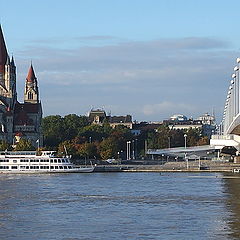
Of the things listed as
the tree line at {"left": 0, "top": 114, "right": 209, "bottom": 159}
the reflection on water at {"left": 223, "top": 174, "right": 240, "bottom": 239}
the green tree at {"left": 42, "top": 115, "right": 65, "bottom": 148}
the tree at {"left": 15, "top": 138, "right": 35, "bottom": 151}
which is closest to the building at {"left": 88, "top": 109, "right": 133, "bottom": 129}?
the tree line at {"left": 0, "top": 114, "right": 209, "bottom": 159}

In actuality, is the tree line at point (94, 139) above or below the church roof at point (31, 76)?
below

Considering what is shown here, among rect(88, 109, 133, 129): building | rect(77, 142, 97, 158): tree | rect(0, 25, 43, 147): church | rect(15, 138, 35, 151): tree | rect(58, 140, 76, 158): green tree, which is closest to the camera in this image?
rect(15, 138, 35, 151): tree

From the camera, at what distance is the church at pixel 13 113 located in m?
121

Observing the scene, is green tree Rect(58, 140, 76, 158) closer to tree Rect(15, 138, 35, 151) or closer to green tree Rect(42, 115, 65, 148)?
tree Rect(15, 138, 35, 151)

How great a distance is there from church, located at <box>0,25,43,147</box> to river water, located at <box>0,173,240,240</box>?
55.5m

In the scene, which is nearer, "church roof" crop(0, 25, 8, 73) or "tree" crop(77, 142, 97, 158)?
"tree" crop(77, 142, 97, 158)

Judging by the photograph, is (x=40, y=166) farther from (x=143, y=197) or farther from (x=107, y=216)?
(x=107, y=216)

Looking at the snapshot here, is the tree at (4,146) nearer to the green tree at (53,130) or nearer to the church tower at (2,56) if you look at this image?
the church tower at (2,56)

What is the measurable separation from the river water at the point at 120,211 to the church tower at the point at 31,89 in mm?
63834

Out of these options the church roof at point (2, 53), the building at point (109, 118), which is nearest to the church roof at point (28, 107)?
the church roof at point (2, 53)

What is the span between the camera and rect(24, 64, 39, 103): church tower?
12900cm

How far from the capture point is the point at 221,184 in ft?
210

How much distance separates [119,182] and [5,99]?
5614cm

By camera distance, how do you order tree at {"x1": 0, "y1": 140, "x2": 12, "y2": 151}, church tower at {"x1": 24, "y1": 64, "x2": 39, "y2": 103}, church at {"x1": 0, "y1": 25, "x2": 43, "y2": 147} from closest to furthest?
tree at {"x1": 0, "y1": 140, "x2": 12, "y2": 151} → church at {"x1": 0, "y1": 25, "x2": 43, "y2": 147} → church tower at {"x1": 24, "y1": 64, "x2": 39, "y2": 103}
